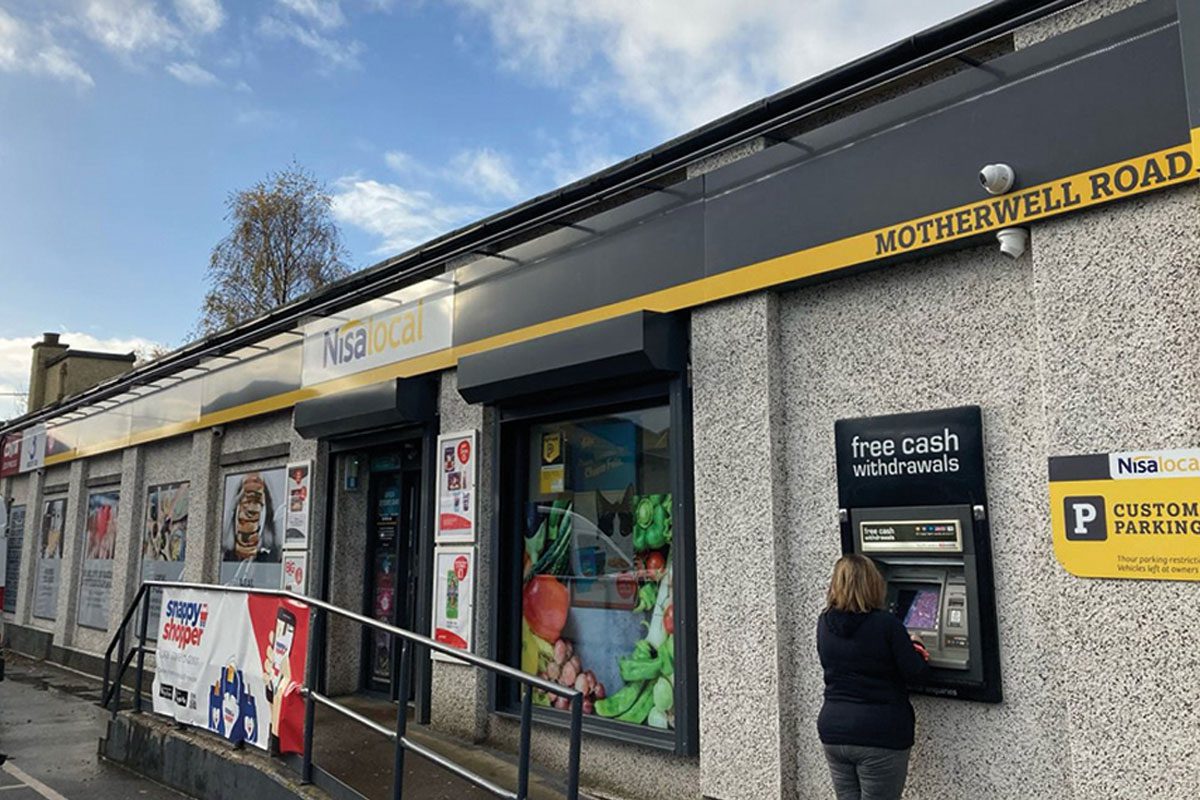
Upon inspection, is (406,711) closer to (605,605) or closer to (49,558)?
(605,605)

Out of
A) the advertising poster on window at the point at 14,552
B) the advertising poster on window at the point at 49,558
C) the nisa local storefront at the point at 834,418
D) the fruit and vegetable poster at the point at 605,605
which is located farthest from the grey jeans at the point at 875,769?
the advertising poster on window at the point at 14,552

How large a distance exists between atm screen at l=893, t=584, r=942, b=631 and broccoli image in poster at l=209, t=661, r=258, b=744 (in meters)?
4.07

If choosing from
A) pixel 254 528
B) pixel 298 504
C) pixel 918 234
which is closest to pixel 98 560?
pixel 254 528

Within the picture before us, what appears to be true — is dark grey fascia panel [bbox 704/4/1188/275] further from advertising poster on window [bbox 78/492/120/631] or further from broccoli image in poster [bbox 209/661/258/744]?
advertising poster on window [bbox 78/492/120/631]

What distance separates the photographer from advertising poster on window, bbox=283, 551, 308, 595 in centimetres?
885

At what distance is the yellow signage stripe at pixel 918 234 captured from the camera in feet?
12.3

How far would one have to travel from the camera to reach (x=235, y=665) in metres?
6.36

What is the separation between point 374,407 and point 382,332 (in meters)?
Answer: 0.87

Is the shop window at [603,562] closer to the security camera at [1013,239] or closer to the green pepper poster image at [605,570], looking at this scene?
the green pepper poster image at [605,570]

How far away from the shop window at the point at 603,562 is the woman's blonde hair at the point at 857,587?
1495 mm

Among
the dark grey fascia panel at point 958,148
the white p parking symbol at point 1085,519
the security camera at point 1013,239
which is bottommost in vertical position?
the white p parking symbol at point 1085,519

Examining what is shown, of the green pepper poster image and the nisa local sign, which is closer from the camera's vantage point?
the green pepper poster image

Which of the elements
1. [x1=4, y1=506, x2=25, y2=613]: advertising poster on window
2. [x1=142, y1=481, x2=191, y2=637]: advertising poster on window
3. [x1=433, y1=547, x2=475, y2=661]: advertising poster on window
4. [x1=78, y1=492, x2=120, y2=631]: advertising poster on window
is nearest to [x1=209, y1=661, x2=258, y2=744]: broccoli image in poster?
[x1=433, y1=547, x2=475, y2=661]: advertising poster on window

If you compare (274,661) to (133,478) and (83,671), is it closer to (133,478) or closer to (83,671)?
(133,478)
